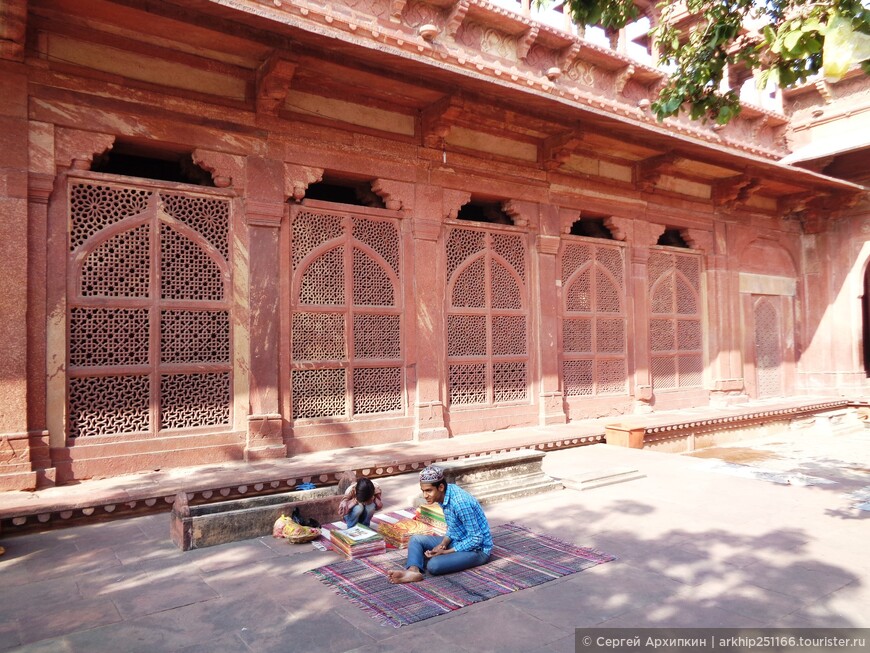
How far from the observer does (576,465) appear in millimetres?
6719

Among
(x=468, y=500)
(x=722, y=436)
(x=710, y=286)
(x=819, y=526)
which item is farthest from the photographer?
(x=710, y=286)

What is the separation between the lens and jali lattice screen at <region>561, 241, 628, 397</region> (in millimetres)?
8875

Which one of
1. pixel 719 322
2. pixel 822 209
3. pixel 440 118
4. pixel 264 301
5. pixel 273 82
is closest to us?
pixel 273 82

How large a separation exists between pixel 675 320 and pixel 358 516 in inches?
295

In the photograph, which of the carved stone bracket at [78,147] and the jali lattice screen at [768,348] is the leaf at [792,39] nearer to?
the carved stone bracket at [78,147]

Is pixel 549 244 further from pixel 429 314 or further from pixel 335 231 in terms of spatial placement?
pixel 335 231

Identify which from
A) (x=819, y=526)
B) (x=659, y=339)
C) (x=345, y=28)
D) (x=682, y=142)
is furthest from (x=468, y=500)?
(x=659, y=339)

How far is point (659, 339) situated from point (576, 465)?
4110 millimetres

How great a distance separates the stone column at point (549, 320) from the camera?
27.6ft

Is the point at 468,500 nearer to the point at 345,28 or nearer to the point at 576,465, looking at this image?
the point at 576,465

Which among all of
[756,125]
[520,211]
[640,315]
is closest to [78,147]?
[520,211]

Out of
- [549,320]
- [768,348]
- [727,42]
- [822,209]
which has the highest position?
[822,209]

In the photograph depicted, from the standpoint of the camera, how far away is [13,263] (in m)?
5.16

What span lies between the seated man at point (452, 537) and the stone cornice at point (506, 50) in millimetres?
4123
